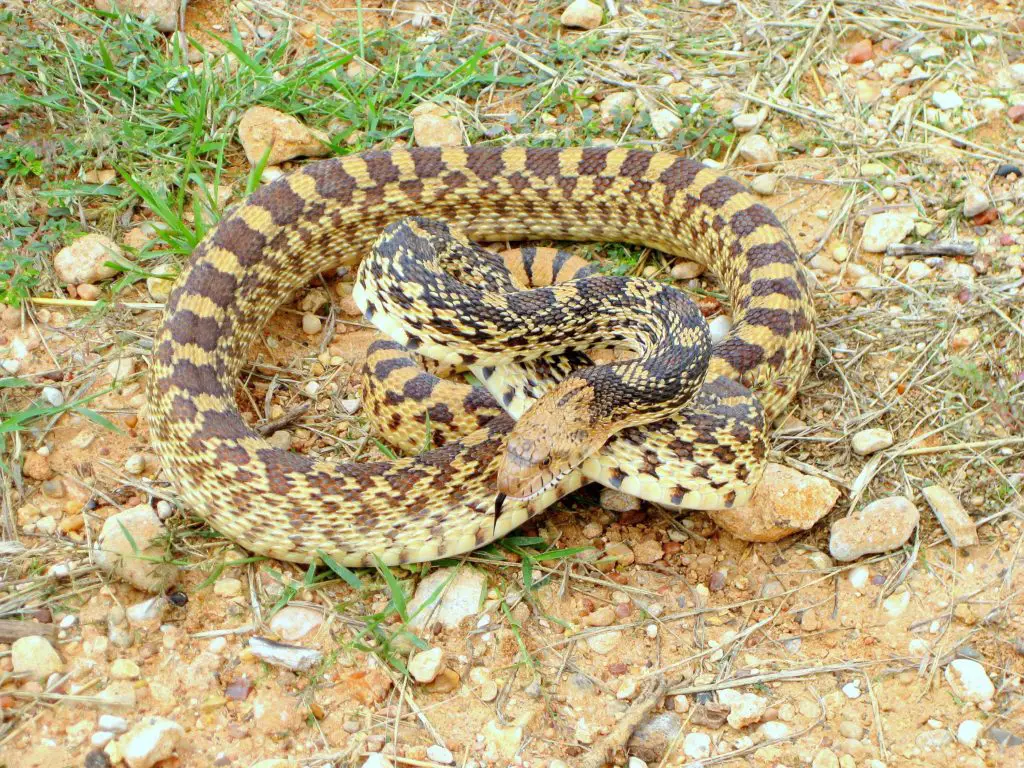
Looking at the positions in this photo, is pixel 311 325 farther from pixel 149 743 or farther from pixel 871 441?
pixel 871 441

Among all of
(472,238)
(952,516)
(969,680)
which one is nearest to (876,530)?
(952,516)

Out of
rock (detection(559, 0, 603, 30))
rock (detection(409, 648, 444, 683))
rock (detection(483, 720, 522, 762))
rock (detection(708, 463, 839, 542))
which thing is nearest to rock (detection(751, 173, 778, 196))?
rock (detection(559, 0, 603, 30))

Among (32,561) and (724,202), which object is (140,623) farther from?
(724,202)

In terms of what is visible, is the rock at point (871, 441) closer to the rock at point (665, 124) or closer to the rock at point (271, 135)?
the rock at point (665, 124)

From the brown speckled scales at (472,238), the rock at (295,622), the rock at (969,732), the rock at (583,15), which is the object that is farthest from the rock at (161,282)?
the rock at (969,732)

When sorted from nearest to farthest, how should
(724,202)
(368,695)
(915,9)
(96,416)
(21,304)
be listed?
(368,695) → (96,416) → (21,304) → (724,202) → (915,9)

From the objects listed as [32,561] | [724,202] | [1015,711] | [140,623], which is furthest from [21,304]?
[1015,711]
